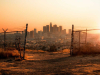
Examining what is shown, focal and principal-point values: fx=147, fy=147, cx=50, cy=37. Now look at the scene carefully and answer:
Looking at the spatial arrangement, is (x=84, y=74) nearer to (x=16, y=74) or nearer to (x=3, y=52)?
(x=16, y=74)

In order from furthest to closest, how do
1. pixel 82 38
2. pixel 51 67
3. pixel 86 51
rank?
1. pixel 82 38
2. pixel 86 51
3. pixel 51 67

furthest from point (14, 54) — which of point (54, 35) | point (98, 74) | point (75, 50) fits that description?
point (54, 35)

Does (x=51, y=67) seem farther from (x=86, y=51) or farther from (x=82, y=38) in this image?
(x=82, y=38)

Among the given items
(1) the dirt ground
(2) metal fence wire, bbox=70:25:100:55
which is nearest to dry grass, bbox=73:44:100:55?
(2) metal fence wire, bbox=70:25:100:55

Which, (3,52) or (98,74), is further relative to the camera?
(3,52)

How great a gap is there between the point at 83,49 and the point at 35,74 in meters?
11.3

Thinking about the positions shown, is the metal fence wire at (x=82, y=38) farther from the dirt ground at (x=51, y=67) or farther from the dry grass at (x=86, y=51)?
the dirt ground at (x=51, y=67)

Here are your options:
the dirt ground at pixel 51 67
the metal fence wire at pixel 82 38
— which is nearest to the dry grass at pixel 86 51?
the metal fence wire at pixel 82 38

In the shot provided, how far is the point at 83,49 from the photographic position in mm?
18391

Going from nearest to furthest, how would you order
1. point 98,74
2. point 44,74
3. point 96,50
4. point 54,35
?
1. point 98,74
2. point 44,74
3. point 96,50
4. point 54,35

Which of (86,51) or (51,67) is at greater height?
(86,51)

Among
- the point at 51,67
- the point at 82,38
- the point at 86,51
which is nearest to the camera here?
the point at 51,67

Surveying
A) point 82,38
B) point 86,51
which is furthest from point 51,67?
point 82,38

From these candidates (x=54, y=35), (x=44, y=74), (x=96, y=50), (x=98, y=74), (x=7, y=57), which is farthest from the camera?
(x=54, y=35)
